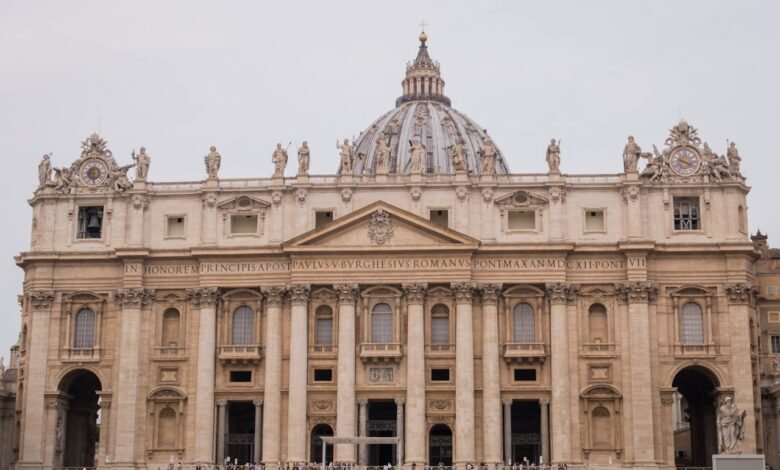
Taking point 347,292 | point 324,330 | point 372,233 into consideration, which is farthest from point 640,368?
point 324,330

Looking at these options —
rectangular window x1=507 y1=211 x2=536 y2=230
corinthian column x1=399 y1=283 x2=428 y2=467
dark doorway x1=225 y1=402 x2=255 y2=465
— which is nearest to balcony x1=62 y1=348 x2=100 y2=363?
dark doorway x1=225 y1=402 x2=255 y2=465

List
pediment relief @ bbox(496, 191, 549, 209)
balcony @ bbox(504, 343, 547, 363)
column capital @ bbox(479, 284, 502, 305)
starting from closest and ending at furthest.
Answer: balcony @ bbox(504, 343, 547, 363) → column capital @ bbox(479, 284, 502, 305) → pediment relief @ bbox(496, 191, 549, 209)

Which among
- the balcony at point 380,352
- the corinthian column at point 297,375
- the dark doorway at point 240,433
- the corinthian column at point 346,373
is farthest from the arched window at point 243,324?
the balcony at point 380,352

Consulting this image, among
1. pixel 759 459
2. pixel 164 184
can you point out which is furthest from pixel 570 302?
pixel 164 184

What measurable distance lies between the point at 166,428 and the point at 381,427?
13081mm

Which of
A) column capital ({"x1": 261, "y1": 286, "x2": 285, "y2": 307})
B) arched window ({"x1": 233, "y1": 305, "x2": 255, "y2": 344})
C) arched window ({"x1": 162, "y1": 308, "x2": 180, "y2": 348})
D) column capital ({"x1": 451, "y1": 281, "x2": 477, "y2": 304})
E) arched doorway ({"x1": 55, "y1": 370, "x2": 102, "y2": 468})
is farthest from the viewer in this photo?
arched doorway ({"x1": 55, "y1": 370, "x2": 102, "y2": 468})

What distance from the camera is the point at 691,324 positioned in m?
74.0

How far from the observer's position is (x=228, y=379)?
74875 millimetres

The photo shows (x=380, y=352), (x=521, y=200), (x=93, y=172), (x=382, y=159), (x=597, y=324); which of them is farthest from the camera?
(x=93, y=172)

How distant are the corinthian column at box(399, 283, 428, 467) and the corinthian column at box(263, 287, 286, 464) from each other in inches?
303

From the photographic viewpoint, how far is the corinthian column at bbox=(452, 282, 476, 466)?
235ft

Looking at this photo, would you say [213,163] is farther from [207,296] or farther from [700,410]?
[700,410]

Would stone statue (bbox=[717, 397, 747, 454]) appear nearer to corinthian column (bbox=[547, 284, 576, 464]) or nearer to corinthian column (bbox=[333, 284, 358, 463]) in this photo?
corinthian column (bbox=[547, 284, 576, 464])

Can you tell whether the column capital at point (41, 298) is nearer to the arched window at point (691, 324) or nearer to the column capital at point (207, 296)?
the column capital at point (207, 296)
